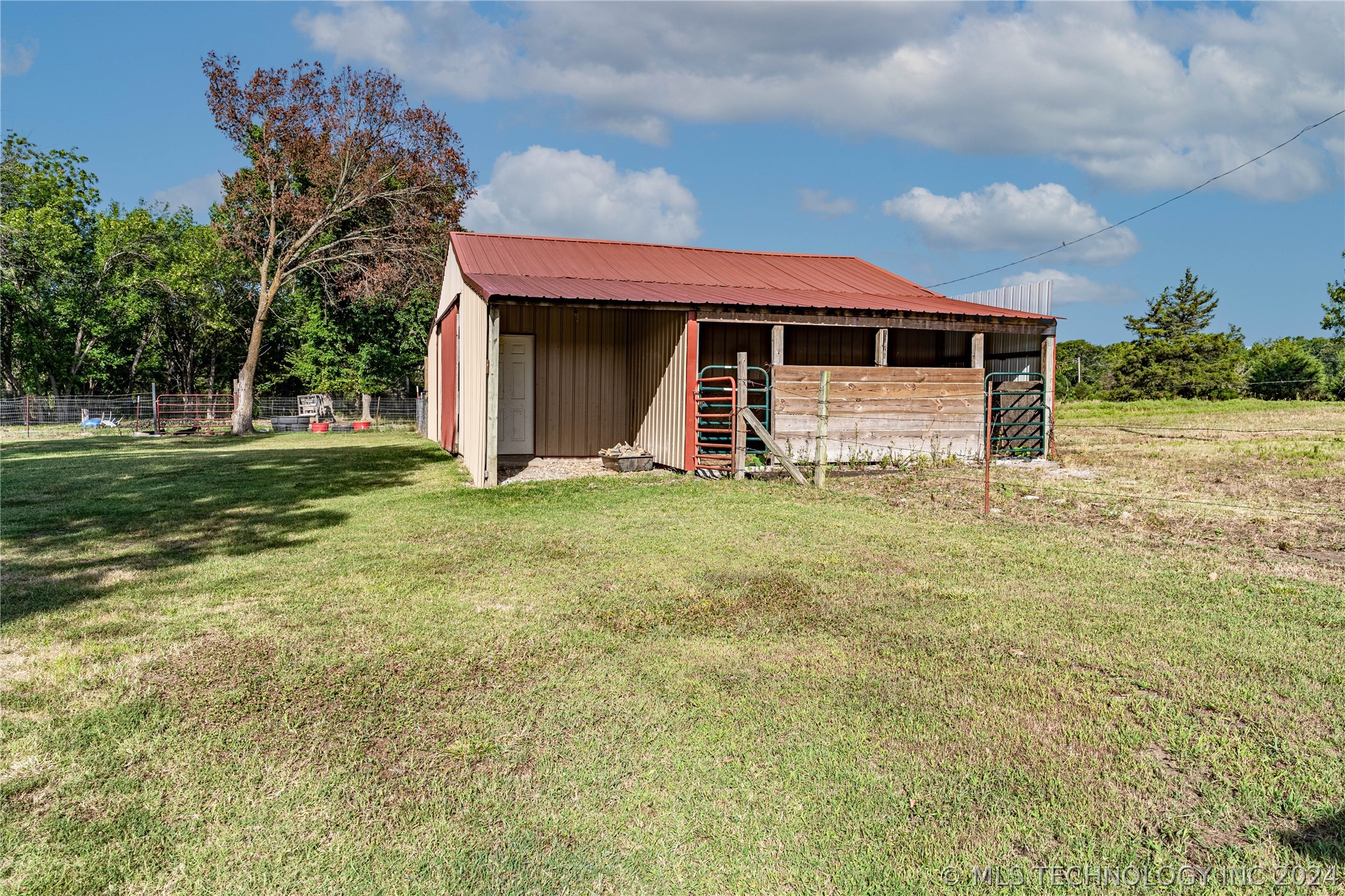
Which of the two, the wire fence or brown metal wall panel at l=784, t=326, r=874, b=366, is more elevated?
brown metal wall panel at l=784, t=326, r=874, b=366

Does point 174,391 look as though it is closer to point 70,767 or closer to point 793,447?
point 793,447

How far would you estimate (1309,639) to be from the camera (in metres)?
4.19

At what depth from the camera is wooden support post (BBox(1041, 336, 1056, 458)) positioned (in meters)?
13.3

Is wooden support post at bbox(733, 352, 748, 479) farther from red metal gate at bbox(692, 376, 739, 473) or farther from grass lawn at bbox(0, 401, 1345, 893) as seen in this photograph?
grass lawn at bbox(0, 401, 1345, 893)

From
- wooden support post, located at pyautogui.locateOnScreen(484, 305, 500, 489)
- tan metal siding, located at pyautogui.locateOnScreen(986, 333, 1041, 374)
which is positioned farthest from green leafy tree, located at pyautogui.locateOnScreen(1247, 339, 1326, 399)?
wooden support post, located at pyautogui.locateOnScreen(484, 305, 500, 489)

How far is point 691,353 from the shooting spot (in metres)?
11.7

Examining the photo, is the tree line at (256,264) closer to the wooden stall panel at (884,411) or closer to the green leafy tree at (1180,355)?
the wooden stall panel at (884,411)

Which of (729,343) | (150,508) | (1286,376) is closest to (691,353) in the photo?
(729,343)

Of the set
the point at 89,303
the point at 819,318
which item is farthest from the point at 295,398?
the point at 819,318

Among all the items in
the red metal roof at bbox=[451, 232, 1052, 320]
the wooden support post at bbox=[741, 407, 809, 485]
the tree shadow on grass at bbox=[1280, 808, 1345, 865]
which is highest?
the red metal roof at bbox=[451, 232, 1052, 320]

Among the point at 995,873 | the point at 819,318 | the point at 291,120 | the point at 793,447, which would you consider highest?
the point at 291,120

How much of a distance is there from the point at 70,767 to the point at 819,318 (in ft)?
35.4

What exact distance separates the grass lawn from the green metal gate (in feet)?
20.1

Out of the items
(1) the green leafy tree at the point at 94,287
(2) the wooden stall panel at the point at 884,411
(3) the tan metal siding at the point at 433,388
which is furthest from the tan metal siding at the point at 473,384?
(1) the green leafy tree at the point at 94,287
